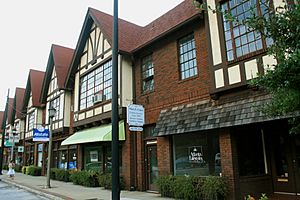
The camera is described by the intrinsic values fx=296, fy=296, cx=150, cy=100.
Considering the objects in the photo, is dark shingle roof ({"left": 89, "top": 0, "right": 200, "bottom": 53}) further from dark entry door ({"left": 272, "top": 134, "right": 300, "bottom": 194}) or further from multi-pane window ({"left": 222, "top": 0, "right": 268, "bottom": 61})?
dark entry door ({"left": 272, "top": 134, "right": 300, "bottom": 194})

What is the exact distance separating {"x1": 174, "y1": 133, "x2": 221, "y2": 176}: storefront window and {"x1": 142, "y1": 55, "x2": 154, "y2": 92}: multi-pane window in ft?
11.2

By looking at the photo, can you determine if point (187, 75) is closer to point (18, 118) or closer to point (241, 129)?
point (241, 129)

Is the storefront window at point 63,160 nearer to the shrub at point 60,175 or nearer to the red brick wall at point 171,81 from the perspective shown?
the shrub at point 60,175

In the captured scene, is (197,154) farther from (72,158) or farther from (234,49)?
(72,158)

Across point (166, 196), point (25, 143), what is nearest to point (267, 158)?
point (166, 196)

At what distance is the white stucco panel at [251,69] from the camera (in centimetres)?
940

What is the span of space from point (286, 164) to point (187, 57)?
577cm

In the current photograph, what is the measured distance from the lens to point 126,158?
1509cm

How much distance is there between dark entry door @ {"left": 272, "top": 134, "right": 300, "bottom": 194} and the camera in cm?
994

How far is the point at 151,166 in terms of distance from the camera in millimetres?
14297

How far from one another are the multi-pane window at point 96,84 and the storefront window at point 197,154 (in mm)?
5634

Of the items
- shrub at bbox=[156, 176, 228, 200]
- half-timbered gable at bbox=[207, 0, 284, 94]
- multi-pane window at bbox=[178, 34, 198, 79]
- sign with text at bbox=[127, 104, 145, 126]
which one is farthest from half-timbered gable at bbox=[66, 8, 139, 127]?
sign with text at bbox=[127, 104, 145, 126]

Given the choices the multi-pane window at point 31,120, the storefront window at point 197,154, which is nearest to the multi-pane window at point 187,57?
the storefront window at point 197,154

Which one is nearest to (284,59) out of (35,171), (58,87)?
(58,87)
